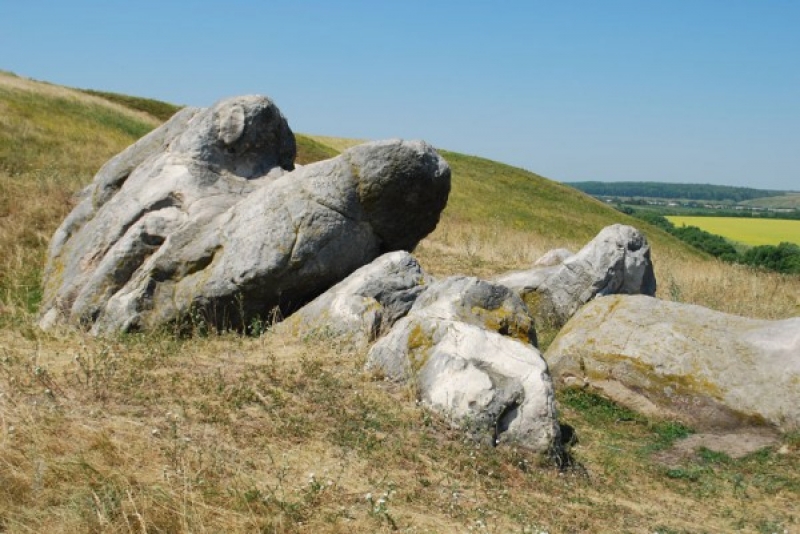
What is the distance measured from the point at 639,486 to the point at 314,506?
5.01 metres

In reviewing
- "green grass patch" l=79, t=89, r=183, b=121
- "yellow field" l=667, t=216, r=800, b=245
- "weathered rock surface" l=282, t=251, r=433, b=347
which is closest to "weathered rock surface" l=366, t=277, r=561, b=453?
"weathered rock surface" l=282, t=251, r=433, b=347

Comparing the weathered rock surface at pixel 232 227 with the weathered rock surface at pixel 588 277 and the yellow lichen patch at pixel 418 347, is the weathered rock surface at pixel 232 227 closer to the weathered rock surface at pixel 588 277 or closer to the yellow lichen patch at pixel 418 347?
the weathered rock surface at pixel 588 277

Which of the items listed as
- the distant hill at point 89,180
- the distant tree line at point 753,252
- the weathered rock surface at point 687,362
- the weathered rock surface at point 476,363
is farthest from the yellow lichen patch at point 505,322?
the distant tree line at point 753,252

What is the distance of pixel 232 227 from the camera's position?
48.5 ft

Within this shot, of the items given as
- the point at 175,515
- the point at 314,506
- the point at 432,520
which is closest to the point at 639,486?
the point at 432,520

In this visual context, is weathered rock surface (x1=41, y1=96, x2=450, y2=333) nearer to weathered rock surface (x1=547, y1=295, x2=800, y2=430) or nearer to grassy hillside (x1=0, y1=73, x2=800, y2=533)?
grassy hillside (x1=0, y1=73, x2=800, y2=533)

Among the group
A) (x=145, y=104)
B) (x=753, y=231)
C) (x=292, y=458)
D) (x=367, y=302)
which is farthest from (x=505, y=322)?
(x=753, y=231)

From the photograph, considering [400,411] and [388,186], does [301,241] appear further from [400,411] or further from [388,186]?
[400,411]

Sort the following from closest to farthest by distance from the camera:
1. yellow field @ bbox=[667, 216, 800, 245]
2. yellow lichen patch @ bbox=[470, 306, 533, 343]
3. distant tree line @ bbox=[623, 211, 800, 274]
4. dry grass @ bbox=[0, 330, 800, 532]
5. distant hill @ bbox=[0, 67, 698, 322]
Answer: dry grass @ bbox=[0, 330, 800, 532] < yellow lichen patch @ bbox=[470, 306, 533, 343] < distant hill @ bbox=[0, 67, 698, 322] < distant tree line @ bbox=[623, 211, 800, 274] < yellow field @ bbox=[667, 216, 800, 245]

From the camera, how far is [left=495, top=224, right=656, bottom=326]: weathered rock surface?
685 inches

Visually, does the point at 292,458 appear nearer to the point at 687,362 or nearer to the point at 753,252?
the point at 687,362

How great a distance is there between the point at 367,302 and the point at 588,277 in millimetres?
6810

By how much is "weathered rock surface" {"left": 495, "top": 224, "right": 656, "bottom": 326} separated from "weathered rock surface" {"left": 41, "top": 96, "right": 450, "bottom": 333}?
10.1ft

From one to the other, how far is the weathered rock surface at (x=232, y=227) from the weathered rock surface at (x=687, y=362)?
4.48m
